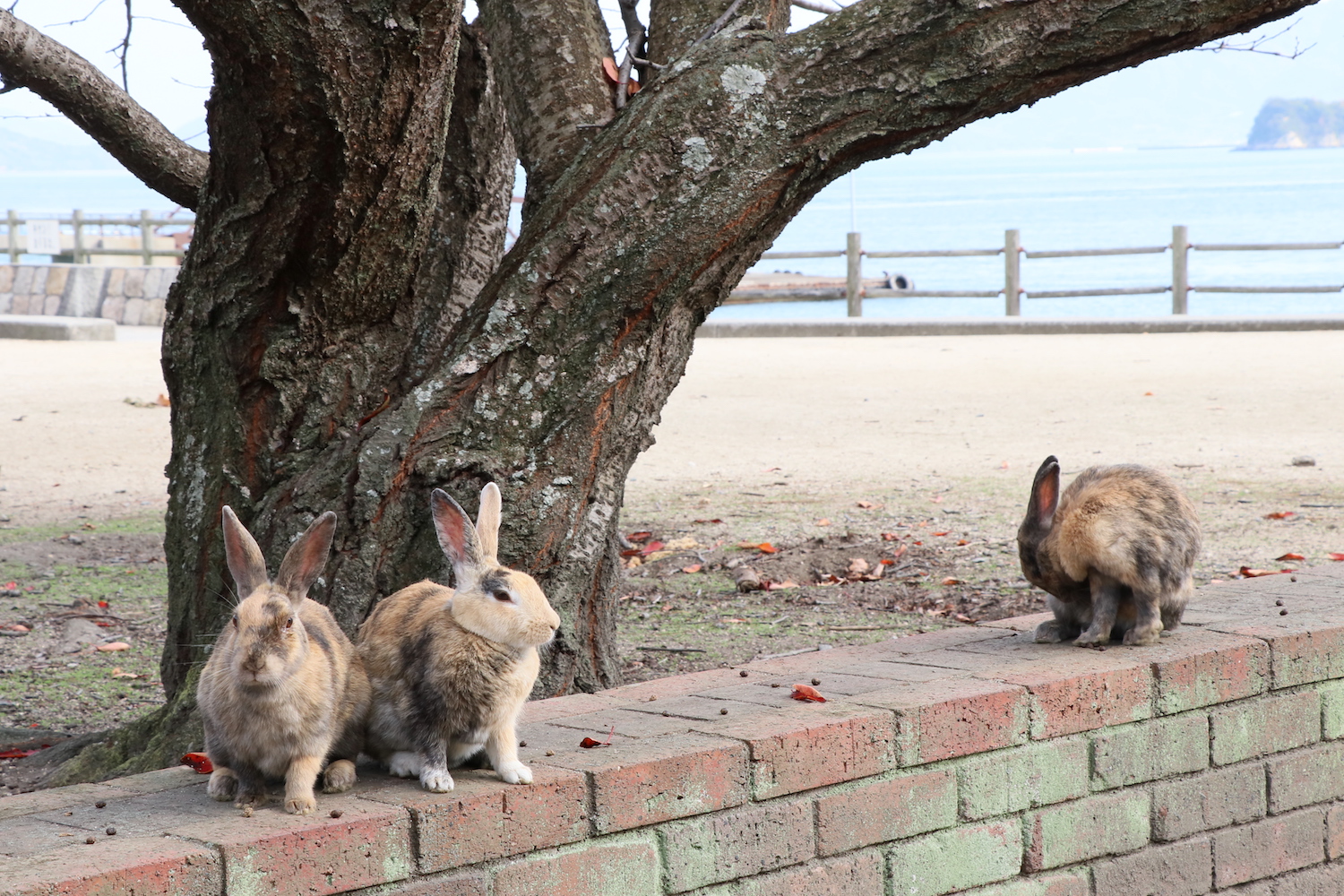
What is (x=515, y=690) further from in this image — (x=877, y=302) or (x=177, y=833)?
(x=877, y=302)

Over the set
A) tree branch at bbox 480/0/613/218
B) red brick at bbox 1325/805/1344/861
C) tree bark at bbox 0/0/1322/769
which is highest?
tree branch at bbox 480/0/613/218

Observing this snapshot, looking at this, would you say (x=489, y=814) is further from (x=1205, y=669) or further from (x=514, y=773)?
(x=1205, y=669)

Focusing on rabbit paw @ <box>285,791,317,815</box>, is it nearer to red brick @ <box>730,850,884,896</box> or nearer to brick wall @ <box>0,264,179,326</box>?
red brick @ <box>730,850,884,896</box>

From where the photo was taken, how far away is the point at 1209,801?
427cm

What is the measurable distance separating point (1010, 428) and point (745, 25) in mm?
8810

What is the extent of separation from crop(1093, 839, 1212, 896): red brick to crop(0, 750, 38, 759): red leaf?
11.5 ft

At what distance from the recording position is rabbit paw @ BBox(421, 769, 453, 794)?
3.01 meters

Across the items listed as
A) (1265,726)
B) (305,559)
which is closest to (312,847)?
(305,559)

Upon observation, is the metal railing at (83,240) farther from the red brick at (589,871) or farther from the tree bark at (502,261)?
the red brick at (589,871)

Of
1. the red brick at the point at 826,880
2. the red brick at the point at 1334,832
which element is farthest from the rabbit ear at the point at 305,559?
the red brick at the point at 1334,832

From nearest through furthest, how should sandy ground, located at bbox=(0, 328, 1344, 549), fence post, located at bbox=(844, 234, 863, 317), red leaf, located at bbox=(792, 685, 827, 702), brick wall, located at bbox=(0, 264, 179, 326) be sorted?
red leaf, located at bbox=(792, 685, 827, 702), sandy ground, located at bbox=(0, 328, 1344, 549), fence post, located at bbox=(844, 234, 863, 317), brick wall, located at bbox=(0, 264, 179, 326)

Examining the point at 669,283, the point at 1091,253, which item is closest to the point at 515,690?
the point at 669,283

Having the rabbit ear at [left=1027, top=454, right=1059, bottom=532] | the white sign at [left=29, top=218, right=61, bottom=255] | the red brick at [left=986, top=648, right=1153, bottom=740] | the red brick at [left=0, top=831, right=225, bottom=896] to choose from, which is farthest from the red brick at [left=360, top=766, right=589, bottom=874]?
the white sign at [left=29, top=218, right=61, bottom=255]

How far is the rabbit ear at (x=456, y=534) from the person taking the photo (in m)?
3.08
